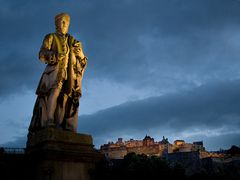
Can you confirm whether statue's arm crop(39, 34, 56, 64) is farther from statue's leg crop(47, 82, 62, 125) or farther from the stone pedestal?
the stone pedestal

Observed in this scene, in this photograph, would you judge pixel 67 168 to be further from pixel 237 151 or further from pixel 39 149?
pixel 237 151

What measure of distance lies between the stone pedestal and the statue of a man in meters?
0.40

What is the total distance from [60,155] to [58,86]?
1.75m

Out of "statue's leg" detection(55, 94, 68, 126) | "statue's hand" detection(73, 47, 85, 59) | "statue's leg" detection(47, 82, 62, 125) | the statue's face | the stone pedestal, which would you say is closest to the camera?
the stone pedestal

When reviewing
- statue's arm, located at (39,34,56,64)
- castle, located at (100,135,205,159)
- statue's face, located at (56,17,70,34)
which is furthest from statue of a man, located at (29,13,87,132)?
castle, located at (100,135,205,159)

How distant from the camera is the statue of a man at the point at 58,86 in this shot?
8398 mm

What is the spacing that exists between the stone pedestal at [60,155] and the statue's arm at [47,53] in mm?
1761

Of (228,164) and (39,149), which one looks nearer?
A: (39,149)

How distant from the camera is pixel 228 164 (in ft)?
350

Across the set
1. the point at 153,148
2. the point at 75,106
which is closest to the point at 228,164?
the point at 153,148

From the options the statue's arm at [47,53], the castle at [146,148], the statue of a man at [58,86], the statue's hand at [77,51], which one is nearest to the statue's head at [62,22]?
the statue of a man at [58,86]

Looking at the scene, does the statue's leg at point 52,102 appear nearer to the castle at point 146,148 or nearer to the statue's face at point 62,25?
the statue's face at point 62,25

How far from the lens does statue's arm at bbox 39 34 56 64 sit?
8.55 metres

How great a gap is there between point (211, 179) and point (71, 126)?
194 feet
